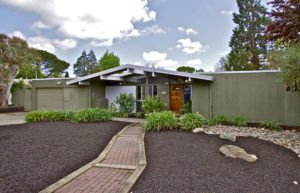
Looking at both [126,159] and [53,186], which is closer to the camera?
[53,186]

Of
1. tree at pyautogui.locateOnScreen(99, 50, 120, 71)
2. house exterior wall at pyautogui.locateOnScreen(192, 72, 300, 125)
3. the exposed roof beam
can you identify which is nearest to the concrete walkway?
house exterior wall at pyautogui.locateOnScreen(192, 72, 300, 125)

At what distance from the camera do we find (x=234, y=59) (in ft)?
68.7

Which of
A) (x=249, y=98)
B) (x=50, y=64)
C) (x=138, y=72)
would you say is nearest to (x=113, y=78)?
(x=138, y=72)

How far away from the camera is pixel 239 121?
734 cm

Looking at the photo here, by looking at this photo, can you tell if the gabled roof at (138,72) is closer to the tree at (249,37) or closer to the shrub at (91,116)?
the shrub at (91,116)

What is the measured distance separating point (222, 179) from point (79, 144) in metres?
3.73

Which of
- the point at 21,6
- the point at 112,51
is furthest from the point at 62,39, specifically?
the point at 21,6

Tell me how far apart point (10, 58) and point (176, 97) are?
1199 cm

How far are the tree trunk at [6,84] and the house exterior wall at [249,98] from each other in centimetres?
1299

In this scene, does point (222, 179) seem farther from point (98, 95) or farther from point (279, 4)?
point (98, 95)

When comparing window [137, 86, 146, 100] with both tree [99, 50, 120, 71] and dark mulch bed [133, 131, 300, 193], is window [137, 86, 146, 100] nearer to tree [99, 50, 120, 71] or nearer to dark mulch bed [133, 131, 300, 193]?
dark mulch bed [133, 131, 300, 193]

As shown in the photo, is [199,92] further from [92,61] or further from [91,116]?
[92,61]

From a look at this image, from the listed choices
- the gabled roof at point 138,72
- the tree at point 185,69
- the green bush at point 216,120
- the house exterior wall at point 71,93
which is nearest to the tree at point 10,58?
the house exterior wall at point 71,93

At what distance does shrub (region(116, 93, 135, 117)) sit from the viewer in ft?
33.3
